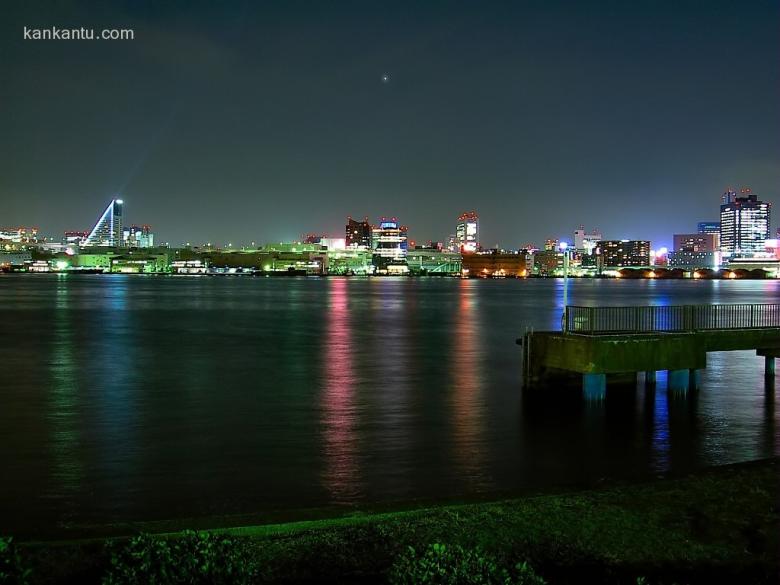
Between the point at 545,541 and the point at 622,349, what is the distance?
12834 millimetres

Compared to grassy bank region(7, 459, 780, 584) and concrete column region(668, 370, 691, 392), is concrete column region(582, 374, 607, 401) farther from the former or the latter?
grassy bank region(7, 459, 780, 584)

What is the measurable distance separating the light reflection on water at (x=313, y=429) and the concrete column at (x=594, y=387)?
310mm

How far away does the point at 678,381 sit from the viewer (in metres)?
23.1

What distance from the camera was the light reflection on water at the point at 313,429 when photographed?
506 inches

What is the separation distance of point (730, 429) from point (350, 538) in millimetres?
14160

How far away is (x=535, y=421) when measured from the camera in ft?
64.2

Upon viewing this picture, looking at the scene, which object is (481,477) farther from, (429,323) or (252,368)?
(429,323)

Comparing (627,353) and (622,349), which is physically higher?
(622,349)

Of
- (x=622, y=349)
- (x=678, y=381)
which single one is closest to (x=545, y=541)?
(x=622, y=349)

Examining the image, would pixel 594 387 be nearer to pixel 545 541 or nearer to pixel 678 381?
pixel 678 381

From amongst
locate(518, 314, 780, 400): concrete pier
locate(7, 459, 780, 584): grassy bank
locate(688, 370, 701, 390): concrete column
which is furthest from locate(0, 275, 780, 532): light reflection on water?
locate(7, 459, 780, 584): grassy bank

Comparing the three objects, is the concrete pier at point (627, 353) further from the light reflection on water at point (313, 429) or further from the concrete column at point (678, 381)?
the light reflection on water at point (313, 429)

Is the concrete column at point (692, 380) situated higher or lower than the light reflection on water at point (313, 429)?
higher

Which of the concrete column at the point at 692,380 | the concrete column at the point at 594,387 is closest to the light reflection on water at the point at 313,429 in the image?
the concrete column at the point at 594,387
